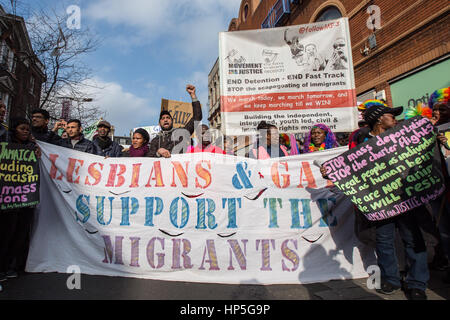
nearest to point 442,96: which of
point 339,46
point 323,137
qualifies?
point 323,137

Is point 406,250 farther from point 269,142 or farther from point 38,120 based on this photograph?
point 38,120

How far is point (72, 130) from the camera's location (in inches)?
155

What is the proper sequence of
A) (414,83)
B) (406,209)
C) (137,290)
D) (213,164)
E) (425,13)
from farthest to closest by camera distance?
(414,83) < (425,13) < (213,164) < (137,290) < (406,209)

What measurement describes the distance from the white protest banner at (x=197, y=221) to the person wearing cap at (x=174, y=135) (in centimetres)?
69

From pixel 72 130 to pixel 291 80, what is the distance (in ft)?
10.5

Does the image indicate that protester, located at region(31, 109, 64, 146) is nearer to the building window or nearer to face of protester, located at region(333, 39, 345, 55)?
face of protester, located at region(333, 39, 345, 55)

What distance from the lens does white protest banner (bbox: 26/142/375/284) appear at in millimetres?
2992

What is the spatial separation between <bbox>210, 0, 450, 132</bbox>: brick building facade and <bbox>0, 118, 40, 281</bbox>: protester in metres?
7.65

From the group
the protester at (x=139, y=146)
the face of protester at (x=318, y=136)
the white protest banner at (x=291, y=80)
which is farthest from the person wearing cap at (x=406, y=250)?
the protester at (x=139, y=146)

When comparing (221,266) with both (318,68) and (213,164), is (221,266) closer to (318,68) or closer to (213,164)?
(213,164)

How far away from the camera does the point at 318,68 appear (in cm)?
397

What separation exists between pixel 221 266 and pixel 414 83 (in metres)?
6.63
